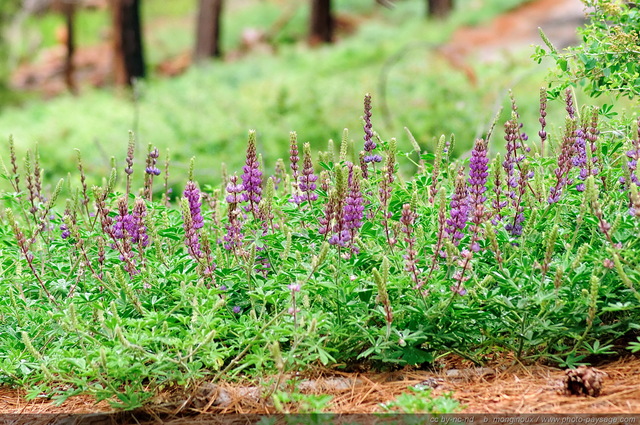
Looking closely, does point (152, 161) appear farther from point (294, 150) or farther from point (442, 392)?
point (442, 392)

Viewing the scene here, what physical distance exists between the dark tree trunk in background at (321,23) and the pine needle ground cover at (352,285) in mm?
21110

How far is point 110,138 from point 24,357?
10662mm

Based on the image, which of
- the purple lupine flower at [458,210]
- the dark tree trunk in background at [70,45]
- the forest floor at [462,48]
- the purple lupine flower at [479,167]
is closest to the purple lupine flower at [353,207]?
the purple lupine flower at [458,210]

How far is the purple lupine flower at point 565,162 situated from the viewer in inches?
141

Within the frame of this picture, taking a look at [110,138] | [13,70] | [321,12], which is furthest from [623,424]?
[13,70]

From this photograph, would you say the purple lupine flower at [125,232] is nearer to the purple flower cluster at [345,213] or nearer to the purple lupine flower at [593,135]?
the purple flower cluster at [345,213]

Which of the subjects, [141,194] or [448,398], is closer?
[448,398]

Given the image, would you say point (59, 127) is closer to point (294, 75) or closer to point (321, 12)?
point (294, 75)

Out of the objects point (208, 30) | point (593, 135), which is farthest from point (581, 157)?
point (208, 30)

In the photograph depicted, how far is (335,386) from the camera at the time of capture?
3367 mm

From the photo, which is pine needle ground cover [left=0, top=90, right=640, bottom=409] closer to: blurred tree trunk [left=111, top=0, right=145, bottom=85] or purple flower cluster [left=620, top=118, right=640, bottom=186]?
purple flower cluster [left=620, top=118, right=640, bottom=186]

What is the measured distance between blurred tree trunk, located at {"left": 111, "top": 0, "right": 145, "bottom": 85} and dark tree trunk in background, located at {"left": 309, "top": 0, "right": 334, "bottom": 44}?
6.63 meters

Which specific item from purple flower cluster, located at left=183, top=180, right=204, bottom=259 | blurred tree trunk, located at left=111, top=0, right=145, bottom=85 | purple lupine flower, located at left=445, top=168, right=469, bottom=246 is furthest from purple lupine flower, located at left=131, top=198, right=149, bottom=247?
blurred tree trunk, located at left=111, top=0, right=145, bottom=85

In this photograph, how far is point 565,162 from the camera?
12.2 feet
